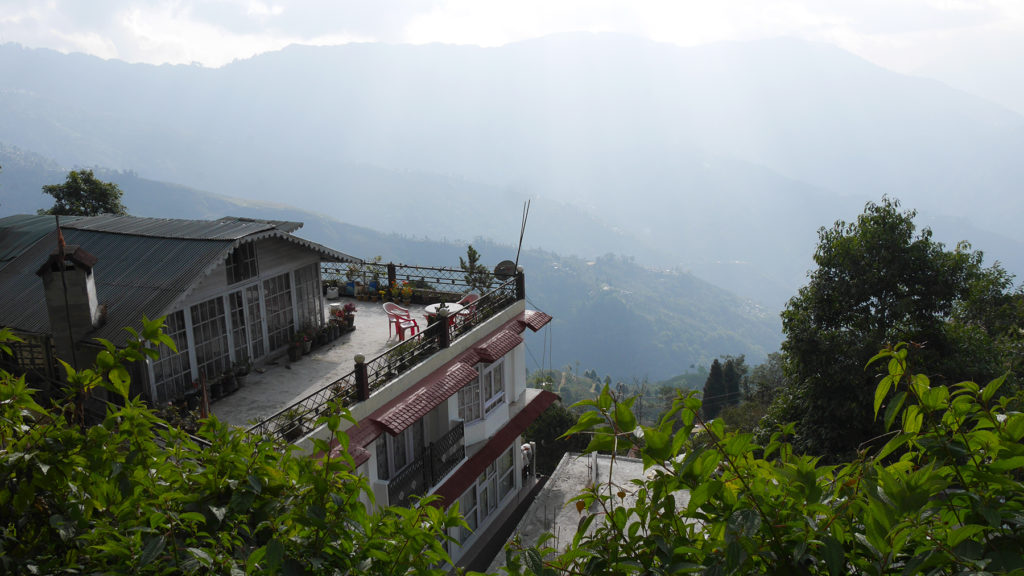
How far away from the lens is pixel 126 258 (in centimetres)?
1375

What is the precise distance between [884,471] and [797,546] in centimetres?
40

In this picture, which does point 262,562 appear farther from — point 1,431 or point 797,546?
point 797,546

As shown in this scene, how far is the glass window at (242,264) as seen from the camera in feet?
46.9

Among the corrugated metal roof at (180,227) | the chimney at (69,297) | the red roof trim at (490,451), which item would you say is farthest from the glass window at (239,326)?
the red roof trim at (490,451)

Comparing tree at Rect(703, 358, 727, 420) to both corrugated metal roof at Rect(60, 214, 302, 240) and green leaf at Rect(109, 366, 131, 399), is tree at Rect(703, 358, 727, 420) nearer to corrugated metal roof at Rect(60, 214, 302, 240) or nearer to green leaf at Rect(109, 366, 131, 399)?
corrugated metal roof at Rect(60, 214, 302, 240)

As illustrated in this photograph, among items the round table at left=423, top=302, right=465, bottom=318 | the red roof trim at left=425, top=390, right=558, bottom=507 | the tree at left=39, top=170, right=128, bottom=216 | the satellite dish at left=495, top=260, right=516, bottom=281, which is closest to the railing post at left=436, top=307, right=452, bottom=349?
the round table at left=423, top=302, right=465, bottom=318

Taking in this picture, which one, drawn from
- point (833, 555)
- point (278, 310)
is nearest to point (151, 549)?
point (833, 555)

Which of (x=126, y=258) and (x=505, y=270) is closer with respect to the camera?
(x=126, y=258)

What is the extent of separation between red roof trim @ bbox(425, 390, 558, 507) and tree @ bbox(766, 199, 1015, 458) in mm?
7925

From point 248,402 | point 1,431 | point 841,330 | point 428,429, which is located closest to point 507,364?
point 428,429

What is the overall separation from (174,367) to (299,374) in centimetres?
276

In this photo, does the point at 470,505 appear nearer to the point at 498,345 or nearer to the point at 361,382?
the point at 498,345

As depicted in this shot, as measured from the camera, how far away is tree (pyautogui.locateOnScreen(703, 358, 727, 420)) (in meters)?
52.8

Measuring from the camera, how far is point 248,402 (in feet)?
44.1
